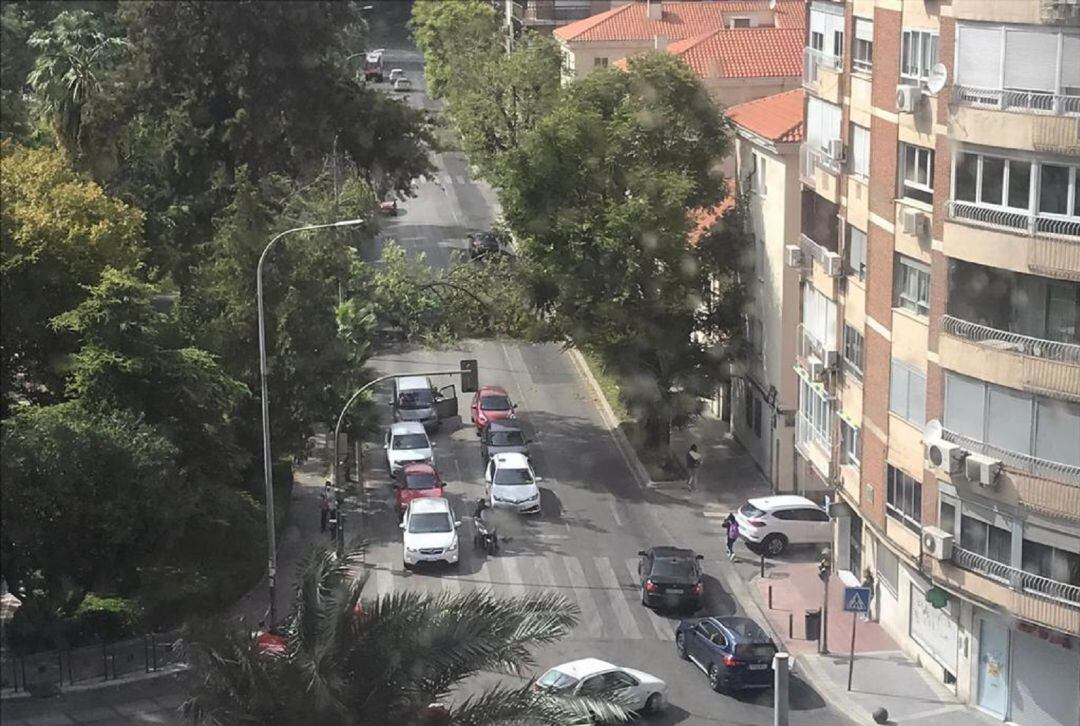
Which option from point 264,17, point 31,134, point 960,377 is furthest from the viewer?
point 31,134

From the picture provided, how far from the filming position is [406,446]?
140ft

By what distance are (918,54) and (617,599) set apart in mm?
12303

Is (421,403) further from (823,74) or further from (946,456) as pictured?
(946,456)

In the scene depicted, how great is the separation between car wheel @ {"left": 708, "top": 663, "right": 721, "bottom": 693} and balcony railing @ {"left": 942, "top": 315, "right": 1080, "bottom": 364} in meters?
6.97

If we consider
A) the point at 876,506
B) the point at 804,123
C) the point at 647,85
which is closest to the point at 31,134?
the point at 647,85

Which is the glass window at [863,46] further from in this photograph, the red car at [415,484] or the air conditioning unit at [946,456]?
the red car at [415,484]

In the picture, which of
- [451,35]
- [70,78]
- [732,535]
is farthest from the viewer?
[451,35]

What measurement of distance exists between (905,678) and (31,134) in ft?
111

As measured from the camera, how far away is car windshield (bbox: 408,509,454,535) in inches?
1405

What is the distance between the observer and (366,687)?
17.7 m

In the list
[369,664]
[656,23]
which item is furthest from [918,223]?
[656,23]

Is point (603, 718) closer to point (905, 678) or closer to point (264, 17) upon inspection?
point (905, 678)

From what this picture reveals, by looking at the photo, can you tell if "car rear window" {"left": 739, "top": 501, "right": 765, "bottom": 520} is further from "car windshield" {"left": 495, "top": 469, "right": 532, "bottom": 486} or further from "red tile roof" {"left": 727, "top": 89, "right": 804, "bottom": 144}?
"red tile roof" {"left": 727, "top": 89, "right": 804, "bottom": 144}

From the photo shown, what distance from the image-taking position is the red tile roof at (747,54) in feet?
163
